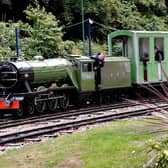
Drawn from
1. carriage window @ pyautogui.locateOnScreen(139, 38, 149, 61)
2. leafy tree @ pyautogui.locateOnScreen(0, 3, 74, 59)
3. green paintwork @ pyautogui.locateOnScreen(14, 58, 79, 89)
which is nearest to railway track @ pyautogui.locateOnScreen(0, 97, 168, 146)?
green paintwork @ pyautogui.locateOnScreen(14, 58, 79, 89)

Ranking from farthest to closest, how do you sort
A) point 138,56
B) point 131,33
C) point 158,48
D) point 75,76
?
point 158,48 → point 138,56 → point 131,33 → point 75,76

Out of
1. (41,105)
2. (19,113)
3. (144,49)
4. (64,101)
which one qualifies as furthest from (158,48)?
(19,113)

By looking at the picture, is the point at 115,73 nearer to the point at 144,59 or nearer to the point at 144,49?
the point at 144,59

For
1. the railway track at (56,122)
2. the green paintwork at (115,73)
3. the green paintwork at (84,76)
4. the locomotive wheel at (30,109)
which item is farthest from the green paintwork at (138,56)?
the locomotive wheel at (30,109)

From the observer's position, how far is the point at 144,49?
846 inches

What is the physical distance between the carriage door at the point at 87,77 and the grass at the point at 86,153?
7988mm

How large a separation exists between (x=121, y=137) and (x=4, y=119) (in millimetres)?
6624

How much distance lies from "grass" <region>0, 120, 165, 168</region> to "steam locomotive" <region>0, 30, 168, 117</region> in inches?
172

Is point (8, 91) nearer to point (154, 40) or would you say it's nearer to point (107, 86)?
point (107, 86)

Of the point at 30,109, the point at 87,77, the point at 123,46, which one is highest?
the point at 123,46

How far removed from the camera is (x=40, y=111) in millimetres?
17094

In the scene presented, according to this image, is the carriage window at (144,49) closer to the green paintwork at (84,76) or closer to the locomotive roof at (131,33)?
the locomotive roof at (131,33)

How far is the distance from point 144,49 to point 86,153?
1309cm

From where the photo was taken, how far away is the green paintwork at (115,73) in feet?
65.8
